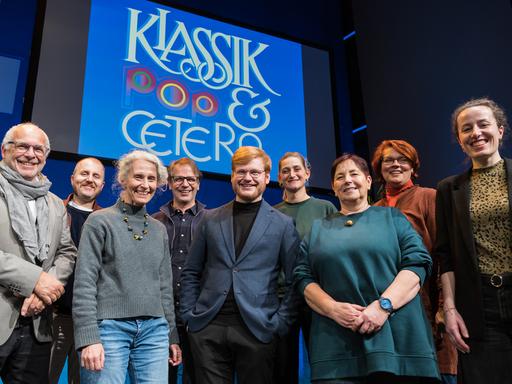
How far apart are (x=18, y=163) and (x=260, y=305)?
1158 mm

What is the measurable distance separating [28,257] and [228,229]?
32.2 inches

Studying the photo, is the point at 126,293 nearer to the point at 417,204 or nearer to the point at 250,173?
the point at 250,173

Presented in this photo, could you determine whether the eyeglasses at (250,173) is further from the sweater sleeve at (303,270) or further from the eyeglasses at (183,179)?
the eyeglasses at (183,179)

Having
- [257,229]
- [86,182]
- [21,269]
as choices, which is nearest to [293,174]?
[257,229]

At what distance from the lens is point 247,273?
2039 mm

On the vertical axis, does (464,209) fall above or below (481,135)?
below

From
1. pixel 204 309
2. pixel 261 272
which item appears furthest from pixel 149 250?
pixel 261 272

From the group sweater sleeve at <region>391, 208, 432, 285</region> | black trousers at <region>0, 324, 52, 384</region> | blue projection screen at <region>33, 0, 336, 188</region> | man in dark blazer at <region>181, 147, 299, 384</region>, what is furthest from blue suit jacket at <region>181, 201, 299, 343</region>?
blue projection screen at <region>33, 0, 336, 188</region>

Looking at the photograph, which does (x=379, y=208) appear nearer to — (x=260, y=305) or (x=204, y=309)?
(x=260, y=305)

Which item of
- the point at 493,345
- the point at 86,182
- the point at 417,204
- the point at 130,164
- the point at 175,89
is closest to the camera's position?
the point at 493,345

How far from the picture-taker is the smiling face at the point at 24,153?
199cm

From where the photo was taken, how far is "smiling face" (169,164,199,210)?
2770 millimetres

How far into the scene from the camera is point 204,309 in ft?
6.67

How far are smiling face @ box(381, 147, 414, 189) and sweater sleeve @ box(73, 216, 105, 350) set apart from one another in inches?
58.9
